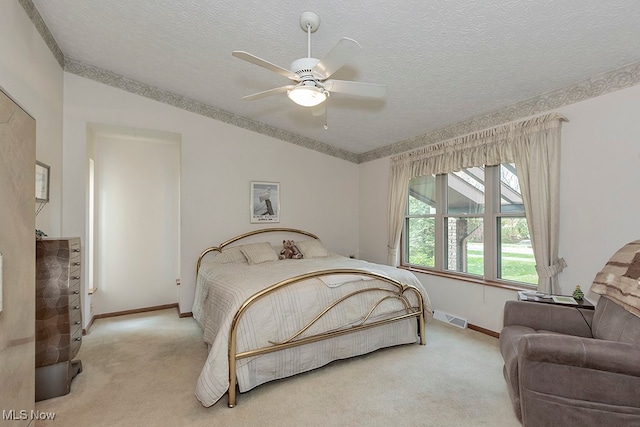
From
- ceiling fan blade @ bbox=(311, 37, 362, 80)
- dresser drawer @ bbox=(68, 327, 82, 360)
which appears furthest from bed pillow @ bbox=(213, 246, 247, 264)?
ceiling fan blade @ bbox=(311, 37, 362, 80)

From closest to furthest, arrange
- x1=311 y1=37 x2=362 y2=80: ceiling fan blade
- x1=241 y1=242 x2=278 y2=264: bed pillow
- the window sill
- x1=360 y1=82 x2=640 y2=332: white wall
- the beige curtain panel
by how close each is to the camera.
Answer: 1. x1=311 y1=37 x2=362 y2=80: ceiling fan blade
2. x1=360 y1=82 x2=640 y2=332: white wall
3. the beige curtain panel
4. the window sill
5. x1=241 y1=242 x2=278 y2=264: bed pillow

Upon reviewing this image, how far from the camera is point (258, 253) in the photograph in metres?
4.12

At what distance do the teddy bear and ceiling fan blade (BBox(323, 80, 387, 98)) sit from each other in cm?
264

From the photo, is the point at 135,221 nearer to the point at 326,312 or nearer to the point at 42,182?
the point at 42,182

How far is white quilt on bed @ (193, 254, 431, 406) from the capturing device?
214cm

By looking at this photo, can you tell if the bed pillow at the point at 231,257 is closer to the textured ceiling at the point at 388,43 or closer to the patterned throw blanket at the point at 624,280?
the textured ceiling at the point at 388,43

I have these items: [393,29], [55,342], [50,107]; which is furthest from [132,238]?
[393,29]

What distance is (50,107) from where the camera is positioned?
121 inches

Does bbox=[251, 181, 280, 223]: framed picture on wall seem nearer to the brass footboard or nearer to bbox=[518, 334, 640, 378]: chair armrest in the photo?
the brass footboard

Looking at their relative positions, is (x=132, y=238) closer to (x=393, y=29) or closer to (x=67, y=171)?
(x=67, y=171)

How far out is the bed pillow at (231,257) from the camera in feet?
13.3

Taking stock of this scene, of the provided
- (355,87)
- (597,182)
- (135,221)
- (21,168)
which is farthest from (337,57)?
(135,221)

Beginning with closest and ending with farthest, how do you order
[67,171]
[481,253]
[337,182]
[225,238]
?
[67,171] < [481,253] < [225,238] < [337,182]

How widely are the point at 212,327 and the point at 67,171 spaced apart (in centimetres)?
261
